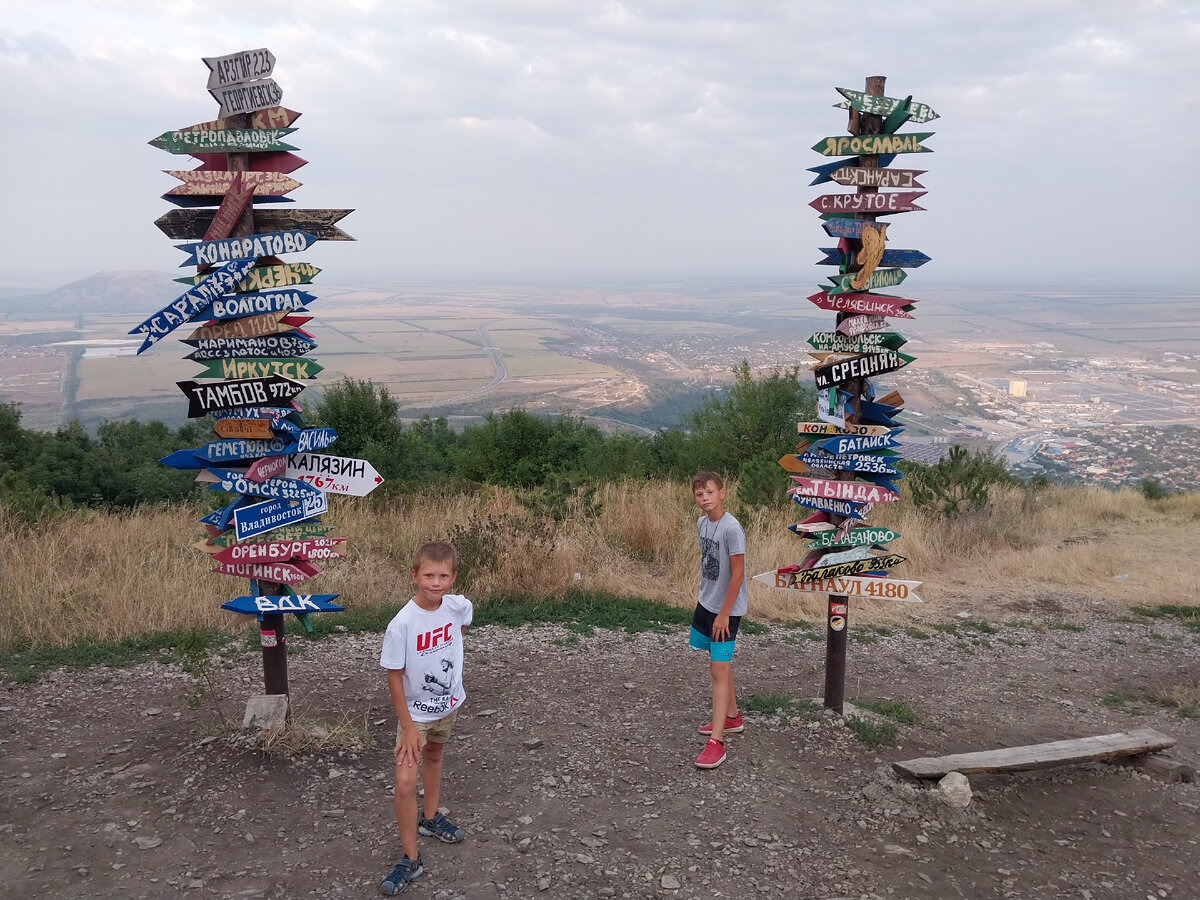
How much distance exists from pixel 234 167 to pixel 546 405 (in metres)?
17.0

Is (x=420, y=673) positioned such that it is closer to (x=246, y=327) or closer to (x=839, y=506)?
(x=246, y=327)

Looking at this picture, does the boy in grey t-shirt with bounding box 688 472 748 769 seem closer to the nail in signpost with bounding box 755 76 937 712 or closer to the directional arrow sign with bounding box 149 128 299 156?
the nail in signpost with bounding box 755 76 937 712

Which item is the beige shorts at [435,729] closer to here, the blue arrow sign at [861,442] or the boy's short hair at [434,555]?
the boy's short hair at [434,555]

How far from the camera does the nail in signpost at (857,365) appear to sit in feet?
15.3

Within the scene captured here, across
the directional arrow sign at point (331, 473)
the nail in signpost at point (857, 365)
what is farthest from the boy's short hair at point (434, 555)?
the nail in signpost at point (857, 365)

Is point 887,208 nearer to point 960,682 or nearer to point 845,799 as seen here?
point 845,799

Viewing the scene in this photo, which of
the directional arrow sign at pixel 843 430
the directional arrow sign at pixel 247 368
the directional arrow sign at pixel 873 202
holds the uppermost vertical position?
the directional arrow sign at pixel 873 202

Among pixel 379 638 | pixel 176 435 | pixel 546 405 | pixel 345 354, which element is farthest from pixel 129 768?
pixel 345 354

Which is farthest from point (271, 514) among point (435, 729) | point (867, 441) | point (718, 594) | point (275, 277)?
point (867, 441)

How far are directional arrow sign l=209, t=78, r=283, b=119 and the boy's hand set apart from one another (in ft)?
10.7

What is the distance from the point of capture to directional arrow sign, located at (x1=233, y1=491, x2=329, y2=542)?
4.52 m

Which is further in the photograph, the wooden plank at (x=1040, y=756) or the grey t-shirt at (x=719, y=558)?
the grey t-shirt at (x=719, y=558)

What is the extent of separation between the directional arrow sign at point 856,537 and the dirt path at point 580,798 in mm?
1138

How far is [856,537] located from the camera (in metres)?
4.99
